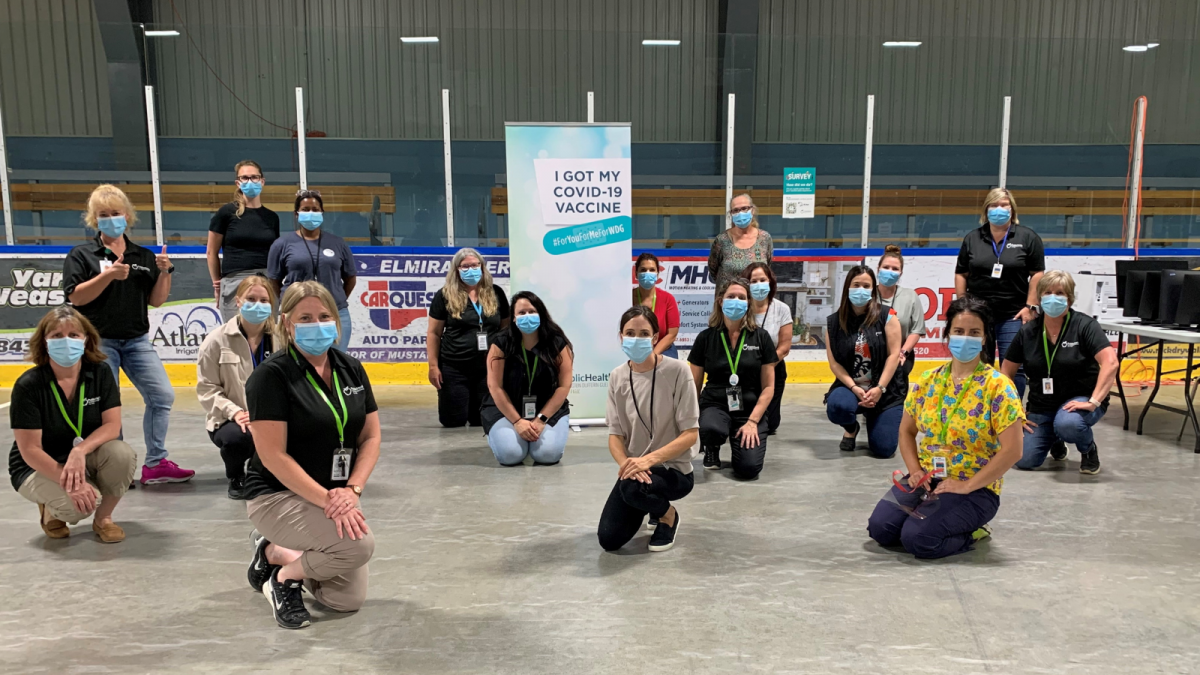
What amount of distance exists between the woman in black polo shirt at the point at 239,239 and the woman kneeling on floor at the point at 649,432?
2900mm

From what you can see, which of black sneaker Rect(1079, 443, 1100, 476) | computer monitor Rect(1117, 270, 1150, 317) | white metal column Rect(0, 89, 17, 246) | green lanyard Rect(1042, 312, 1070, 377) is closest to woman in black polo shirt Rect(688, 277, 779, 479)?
green lanyard Rect(1042, 312, 1070, 377)

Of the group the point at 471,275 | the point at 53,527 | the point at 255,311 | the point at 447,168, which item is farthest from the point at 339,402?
the point at 447,168

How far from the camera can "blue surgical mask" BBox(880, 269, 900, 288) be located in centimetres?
554

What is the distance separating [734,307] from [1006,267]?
6.94 ft

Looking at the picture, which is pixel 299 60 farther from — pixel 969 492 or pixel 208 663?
pixel 969 492

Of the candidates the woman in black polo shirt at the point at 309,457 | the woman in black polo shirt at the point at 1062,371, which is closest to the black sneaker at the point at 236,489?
the woman in black polo shirt at the point at 309,457

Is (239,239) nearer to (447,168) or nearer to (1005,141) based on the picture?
(447,168)

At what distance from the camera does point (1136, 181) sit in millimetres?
7785

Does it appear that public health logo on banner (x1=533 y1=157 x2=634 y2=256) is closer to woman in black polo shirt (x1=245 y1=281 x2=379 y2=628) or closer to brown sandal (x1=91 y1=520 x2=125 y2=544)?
woman in black polo shirt (x1=245 y1=281 x2=379 y2=628)

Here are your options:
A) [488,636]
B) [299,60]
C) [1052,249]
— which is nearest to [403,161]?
[299,60]

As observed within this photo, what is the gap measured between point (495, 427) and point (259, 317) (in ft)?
5.22

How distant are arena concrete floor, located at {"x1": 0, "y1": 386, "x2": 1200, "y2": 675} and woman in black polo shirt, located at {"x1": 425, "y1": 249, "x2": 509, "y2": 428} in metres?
1.36

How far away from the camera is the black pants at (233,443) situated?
4.09 m

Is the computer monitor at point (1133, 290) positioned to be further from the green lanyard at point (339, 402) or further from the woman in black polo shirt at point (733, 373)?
the green lanyard at point (339, 402)
